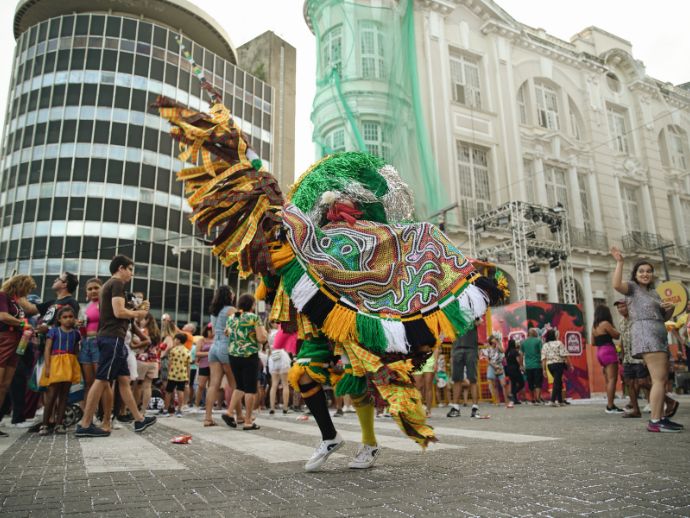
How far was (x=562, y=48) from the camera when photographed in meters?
25.3

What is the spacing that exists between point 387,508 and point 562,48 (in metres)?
27.7

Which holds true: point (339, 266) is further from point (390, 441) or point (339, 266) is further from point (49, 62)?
point (49, 62)

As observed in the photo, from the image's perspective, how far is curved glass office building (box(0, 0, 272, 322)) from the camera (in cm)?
3234

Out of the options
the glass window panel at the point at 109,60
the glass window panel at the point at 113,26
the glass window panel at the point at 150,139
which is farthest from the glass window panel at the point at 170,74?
the glass window panel at the point at 150,139

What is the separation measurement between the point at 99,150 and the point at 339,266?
35.1 meters

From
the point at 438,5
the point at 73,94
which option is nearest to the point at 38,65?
the point at 73,94

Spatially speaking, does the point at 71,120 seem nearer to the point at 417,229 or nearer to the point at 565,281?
the point at 565,281

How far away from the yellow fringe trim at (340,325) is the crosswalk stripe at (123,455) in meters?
1.31

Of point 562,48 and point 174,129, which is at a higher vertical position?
point 562,48

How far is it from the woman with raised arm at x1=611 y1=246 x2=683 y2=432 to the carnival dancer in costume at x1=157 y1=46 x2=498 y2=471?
2229 millimetres

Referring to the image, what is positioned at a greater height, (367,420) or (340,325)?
(340,325)

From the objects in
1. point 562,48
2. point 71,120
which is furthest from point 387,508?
point 71,120

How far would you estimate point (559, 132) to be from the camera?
2389cm

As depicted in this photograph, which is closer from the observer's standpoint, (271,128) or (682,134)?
(682,134)
